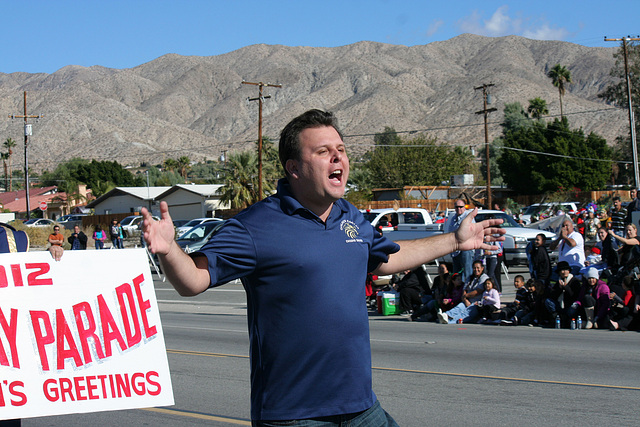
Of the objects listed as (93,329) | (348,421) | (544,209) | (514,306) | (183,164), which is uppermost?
(183,164)

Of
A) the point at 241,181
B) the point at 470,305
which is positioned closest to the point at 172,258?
the point at 470,305

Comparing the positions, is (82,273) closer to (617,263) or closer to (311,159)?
(311,159)

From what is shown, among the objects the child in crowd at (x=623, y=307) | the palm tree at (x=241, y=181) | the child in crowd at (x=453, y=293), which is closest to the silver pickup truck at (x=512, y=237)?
the child in crowd at (x=453, y=293)

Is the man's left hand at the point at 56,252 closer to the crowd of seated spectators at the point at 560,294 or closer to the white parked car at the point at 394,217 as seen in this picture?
the crowd of seated spectators at the point at 560,294

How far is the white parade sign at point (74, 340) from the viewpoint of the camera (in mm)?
4316

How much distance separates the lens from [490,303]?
14031 mm

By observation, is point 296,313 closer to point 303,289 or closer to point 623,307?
point 303,289

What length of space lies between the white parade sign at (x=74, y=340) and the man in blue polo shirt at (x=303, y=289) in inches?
63.2

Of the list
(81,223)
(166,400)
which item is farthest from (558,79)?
(166,400)

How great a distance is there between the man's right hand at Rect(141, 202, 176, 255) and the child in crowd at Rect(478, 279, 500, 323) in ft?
39.1

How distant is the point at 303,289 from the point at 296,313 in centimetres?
10

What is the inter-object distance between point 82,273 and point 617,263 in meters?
12.0

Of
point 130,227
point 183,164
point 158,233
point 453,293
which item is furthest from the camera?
point 183,164

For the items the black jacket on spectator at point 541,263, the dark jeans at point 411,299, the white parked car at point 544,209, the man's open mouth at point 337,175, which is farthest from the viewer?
the white parked car at point 544,209
